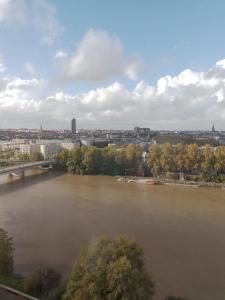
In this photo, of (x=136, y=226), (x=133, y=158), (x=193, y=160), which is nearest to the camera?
(x=136, y=226)

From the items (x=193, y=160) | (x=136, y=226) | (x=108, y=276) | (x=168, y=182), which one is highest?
(x=108, y=276)

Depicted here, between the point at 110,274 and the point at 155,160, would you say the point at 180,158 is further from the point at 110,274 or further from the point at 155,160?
the point at 110,274

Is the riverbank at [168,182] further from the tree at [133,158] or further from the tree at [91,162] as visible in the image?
the tree at [91,162]

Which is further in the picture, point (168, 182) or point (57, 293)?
point (168, 182)

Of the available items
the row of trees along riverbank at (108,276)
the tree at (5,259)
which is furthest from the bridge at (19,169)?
the row of trees along riverbank at (108,276)

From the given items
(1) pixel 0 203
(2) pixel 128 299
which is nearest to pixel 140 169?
(1) pixel 0 203

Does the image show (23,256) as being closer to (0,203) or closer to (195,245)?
(195,245)

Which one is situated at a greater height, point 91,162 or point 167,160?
point 167,160

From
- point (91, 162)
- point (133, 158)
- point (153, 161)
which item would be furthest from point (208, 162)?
point (91, 162)
